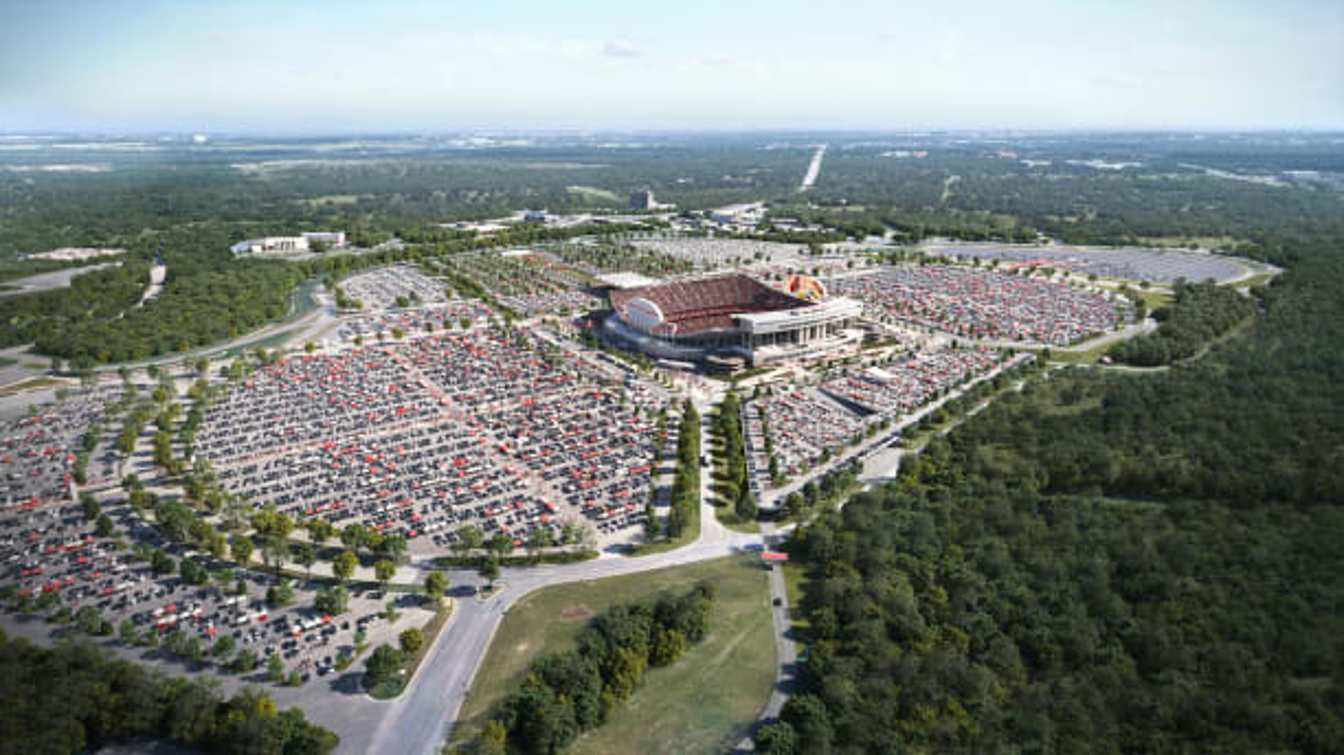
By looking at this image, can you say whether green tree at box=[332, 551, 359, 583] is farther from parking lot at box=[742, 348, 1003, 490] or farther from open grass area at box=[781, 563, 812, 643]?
parking lot at box=[742, 348, 1003, 490]

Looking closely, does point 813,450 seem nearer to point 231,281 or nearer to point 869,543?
point 869,543

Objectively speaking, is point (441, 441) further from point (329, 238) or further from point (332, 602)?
point (329, 238)

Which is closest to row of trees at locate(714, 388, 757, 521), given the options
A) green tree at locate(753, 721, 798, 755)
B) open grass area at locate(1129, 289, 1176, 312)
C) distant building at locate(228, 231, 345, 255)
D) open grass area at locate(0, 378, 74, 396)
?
green tree at locate(753, 721, 798, 755)

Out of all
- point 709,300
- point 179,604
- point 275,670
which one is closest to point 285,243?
point 709,300

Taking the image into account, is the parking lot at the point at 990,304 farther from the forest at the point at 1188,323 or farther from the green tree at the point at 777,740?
the green tree at the point at 777,740

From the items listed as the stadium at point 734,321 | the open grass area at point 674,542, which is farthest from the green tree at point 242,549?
the stadium at point 734,321
